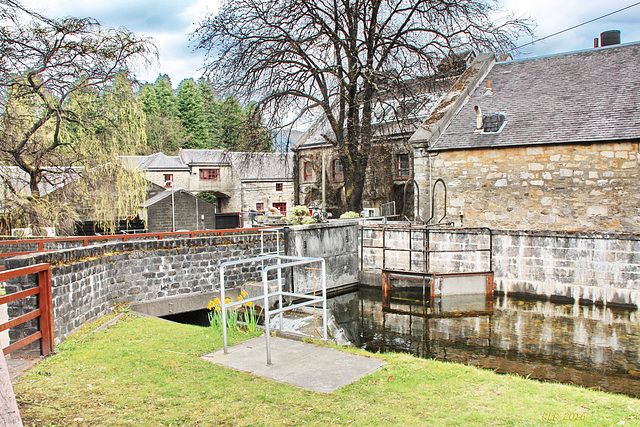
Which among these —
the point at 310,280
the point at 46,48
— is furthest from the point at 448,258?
the point at 46,48

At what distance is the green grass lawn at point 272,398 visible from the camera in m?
4.21

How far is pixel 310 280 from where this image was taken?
15047mm

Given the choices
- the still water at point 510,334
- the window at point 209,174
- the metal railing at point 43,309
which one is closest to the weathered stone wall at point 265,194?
the window at point 209,174

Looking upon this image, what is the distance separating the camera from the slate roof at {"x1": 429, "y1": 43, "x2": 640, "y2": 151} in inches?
642

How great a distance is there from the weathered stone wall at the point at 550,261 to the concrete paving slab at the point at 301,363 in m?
8.12

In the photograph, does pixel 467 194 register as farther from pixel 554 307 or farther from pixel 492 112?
pixel 554 307

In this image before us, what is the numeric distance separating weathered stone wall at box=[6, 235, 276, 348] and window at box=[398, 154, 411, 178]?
51.0 ft

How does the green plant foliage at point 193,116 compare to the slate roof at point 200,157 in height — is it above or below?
above

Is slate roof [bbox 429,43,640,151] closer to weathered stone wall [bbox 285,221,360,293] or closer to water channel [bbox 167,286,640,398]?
weathered stone wall [bbox 285,221,360,293]

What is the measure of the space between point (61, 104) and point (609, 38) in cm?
2328

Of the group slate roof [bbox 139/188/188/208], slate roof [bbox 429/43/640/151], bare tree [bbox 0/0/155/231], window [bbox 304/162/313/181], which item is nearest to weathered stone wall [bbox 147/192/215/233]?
slate roof [bbox 139/188/188/208]

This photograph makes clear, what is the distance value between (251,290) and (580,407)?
9.16 m

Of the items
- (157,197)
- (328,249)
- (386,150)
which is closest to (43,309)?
(328,249)

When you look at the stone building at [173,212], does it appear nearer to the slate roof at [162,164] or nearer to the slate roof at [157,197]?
the slate roof at [157,197]
